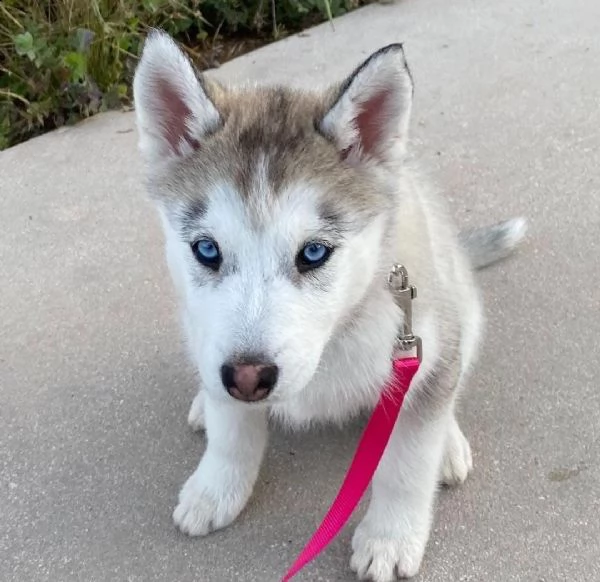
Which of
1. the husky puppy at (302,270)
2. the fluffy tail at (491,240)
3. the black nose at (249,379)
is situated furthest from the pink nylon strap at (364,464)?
the fluffy tail at (491,240)

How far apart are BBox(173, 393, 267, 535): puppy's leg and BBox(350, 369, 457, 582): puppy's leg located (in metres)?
0.41

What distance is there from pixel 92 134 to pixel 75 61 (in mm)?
423

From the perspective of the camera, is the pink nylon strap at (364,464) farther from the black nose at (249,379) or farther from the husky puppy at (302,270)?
the black nose at (249,379)

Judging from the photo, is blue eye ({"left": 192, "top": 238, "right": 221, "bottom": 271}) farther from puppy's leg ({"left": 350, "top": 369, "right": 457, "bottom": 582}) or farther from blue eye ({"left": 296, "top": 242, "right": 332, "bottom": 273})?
puppy's leg ({"left": 350, "top": 369, "right": 457, "bottom": 582})

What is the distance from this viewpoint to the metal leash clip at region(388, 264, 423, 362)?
231cm

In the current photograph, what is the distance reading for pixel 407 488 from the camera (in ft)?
8.27

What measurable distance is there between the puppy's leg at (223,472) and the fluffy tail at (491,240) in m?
1.37

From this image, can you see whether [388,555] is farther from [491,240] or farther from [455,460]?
[491,240]

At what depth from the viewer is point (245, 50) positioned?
5.94 m

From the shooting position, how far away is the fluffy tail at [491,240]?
3.60 metres

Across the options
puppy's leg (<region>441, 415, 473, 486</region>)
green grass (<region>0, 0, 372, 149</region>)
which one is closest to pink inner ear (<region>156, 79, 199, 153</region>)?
puppy's leg (<region>441, 415, 473, 486</region>)

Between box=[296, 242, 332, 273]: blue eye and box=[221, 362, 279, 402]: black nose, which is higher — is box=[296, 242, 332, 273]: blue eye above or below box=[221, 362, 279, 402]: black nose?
Answer: above

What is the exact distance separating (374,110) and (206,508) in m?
1.36

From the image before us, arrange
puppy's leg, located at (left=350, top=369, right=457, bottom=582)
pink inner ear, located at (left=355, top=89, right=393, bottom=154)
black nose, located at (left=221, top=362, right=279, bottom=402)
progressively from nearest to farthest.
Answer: black nose, located at (left=221, top=362, right=279, bottom=402)
pink inner ear, located at (left=355, top=89, right=393, bottom=154)
puppy's leg, located at (left=350, top=369, right=457, bottom=582)
